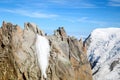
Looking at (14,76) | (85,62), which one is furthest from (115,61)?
(14,76)

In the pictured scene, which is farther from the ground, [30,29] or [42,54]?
[30,29]

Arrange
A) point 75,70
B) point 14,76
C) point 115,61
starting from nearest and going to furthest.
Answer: point 14,76
point 75,70
point 115,61

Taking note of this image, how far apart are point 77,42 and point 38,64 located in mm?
11730

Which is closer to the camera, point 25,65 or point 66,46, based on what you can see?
point 25,65

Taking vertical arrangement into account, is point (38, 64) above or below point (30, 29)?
below

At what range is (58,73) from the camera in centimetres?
6706

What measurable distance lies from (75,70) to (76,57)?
3.17 metres

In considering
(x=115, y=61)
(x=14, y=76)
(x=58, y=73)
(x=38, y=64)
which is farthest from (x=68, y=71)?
(x=115, y=61)

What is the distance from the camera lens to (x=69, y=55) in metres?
70.6

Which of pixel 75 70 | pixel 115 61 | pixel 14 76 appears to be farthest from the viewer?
pixel 115 61

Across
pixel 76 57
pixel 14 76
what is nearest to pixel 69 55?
pixel 76 57

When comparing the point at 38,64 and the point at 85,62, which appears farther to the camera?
the point at 85,62

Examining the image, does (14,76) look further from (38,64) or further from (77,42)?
(77,42)

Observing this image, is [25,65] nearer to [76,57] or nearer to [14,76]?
[14,76]
